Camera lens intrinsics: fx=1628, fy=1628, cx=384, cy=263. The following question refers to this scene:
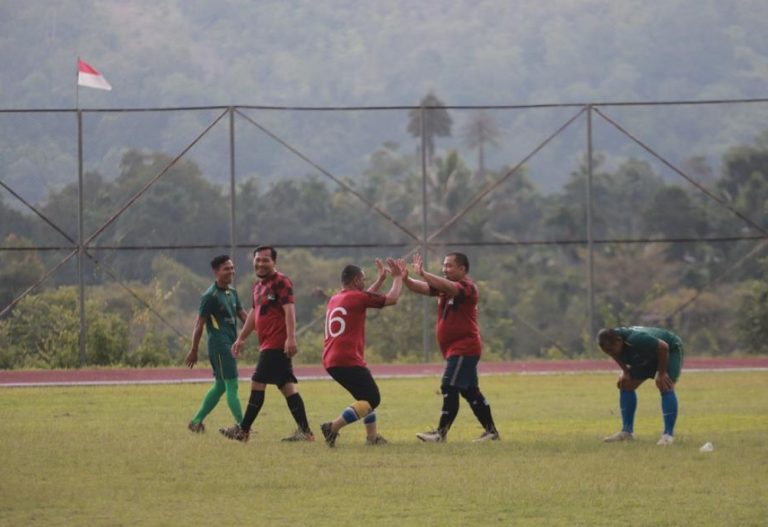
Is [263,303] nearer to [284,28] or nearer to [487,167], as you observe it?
[487,167]

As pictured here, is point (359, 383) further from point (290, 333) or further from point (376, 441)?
point (290, 333)

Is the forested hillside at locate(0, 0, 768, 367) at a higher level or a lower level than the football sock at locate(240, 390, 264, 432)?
higher

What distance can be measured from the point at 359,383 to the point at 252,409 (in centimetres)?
111

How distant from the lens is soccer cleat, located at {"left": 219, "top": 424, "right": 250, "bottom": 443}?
51.6ft

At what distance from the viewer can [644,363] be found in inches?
615

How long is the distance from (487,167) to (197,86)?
27.6m

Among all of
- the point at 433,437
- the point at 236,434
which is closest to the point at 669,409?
the point at 433,437

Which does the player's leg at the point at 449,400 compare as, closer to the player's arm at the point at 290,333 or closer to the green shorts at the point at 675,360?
the player's arm at the point at 290,333

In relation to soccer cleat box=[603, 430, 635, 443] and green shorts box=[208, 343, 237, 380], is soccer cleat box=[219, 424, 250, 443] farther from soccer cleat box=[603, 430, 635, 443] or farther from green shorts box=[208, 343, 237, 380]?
soccer cleat box=[603, 430, 635, 443]

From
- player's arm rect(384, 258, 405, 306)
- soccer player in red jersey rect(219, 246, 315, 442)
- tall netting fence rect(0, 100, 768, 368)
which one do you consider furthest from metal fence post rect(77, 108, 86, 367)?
player's arm rect(384, 258, 405, 306)

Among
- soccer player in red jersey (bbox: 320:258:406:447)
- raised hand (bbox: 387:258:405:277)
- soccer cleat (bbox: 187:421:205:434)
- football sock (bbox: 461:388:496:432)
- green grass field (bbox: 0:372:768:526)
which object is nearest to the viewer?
green grass field (bbox: 0:372:768:526)

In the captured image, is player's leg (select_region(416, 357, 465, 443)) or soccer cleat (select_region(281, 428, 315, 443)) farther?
soccer cleat (select_region(281, 428, 315, 443))

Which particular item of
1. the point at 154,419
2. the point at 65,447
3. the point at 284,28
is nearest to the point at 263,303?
the point at 65,447

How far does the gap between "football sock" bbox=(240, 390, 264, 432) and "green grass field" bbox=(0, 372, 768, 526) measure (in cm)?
35
